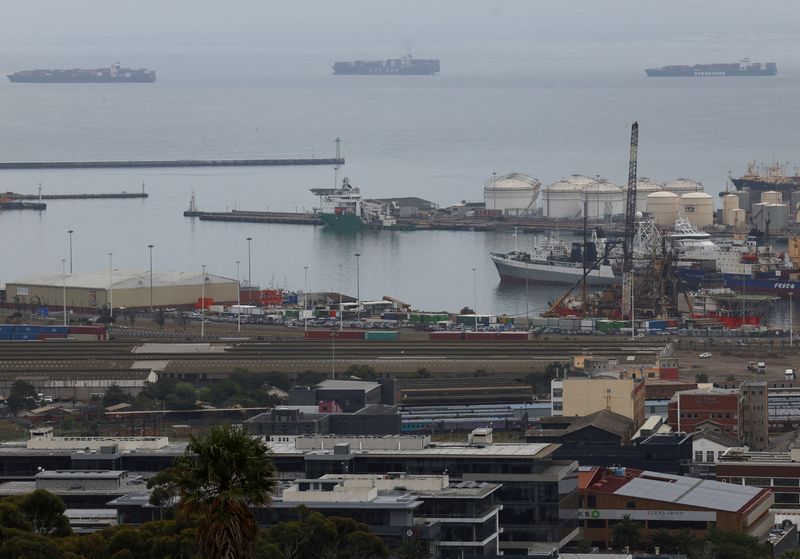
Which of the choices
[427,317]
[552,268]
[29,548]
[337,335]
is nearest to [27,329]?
[337,335]

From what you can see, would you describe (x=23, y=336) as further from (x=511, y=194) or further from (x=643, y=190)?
(x=511, y=194)

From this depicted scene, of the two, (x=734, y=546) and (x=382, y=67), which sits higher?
(x=382, y=67)

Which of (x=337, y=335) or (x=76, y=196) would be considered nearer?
(x=337, y=335)

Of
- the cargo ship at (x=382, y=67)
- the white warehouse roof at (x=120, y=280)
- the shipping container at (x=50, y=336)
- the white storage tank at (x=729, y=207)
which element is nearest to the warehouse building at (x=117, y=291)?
the white warehouse roof at (x=120, y=280)

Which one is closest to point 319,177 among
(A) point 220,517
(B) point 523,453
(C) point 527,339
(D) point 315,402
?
(C) point 527,339

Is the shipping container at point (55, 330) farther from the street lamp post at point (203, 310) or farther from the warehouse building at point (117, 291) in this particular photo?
the warehouse building at point (117, 291)

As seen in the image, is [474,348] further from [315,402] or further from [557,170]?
[557,170]

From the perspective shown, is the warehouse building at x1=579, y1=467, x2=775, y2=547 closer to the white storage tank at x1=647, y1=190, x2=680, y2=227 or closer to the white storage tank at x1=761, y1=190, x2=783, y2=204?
the white storage tank at x1=647, y1=190, x2=680, y2=227
